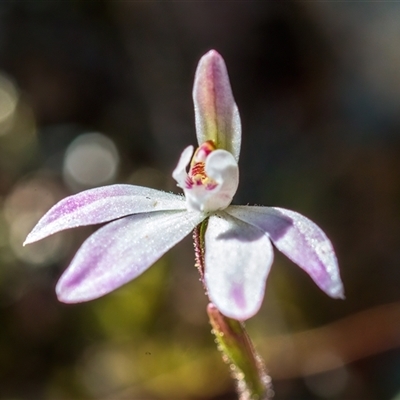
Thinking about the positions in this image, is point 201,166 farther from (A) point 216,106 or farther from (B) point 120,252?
(B) point 120,252

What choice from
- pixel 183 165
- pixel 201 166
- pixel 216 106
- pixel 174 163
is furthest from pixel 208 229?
pixel 174 163

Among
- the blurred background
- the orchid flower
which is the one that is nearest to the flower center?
the orchid flower

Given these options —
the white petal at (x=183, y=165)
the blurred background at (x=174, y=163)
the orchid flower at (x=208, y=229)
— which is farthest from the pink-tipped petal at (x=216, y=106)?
the blurred background at (x=174, y=163)

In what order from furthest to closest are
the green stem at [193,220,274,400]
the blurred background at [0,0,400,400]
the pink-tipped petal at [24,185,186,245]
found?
the blurred background at [0,0,400,400], the green stem at [193,220,274,400], the pink-tipped petal at [24,185,186,245]

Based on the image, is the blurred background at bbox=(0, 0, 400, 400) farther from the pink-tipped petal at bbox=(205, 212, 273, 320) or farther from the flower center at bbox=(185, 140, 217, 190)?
the pink-tipped petal at bbox=(205, 212, 273, 320)

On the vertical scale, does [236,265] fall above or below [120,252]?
below

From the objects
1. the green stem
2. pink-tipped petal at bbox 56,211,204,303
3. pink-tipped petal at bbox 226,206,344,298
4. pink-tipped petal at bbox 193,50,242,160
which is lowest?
the green stem
